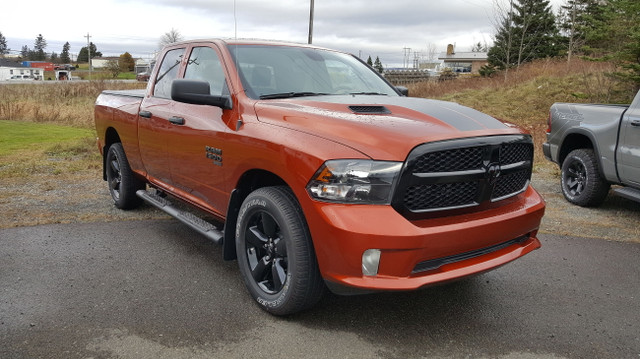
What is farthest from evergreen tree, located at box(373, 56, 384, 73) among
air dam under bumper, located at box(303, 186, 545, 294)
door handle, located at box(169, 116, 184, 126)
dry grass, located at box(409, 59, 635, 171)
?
air dam under bumper, located at box(303, 186, 545, 294)

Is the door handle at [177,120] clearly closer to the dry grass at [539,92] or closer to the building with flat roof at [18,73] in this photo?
the dry grass at [539,92]

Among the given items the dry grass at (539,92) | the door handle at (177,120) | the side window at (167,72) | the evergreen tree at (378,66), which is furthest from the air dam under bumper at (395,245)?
the evergreen tree at (378,66)

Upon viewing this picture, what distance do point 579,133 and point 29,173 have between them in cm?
816

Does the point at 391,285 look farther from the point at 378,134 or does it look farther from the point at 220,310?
the point at 220,310

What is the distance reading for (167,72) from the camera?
5.06m

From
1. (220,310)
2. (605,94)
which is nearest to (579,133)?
(220,310)

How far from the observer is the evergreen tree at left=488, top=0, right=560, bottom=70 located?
35719 millimetres

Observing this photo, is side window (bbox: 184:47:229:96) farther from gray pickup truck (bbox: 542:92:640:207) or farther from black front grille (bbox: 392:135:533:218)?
gray pickup truck (bbox: 542:92:640:207)

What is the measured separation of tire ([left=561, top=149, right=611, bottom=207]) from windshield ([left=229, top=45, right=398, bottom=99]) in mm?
3293

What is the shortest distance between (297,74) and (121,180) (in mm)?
2831

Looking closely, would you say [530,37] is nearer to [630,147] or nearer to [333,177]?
[630,147]

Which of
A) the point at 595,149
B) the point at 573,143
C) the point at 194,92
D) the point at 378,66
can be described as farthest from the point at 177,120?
the point at 378,66

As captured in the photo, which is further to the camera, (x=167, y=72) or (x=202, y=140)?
(x=167, y=72)

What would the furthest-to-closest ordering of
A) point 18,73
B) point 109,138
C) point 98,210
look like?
point 18,73 < point 109,138 < point 98,210
